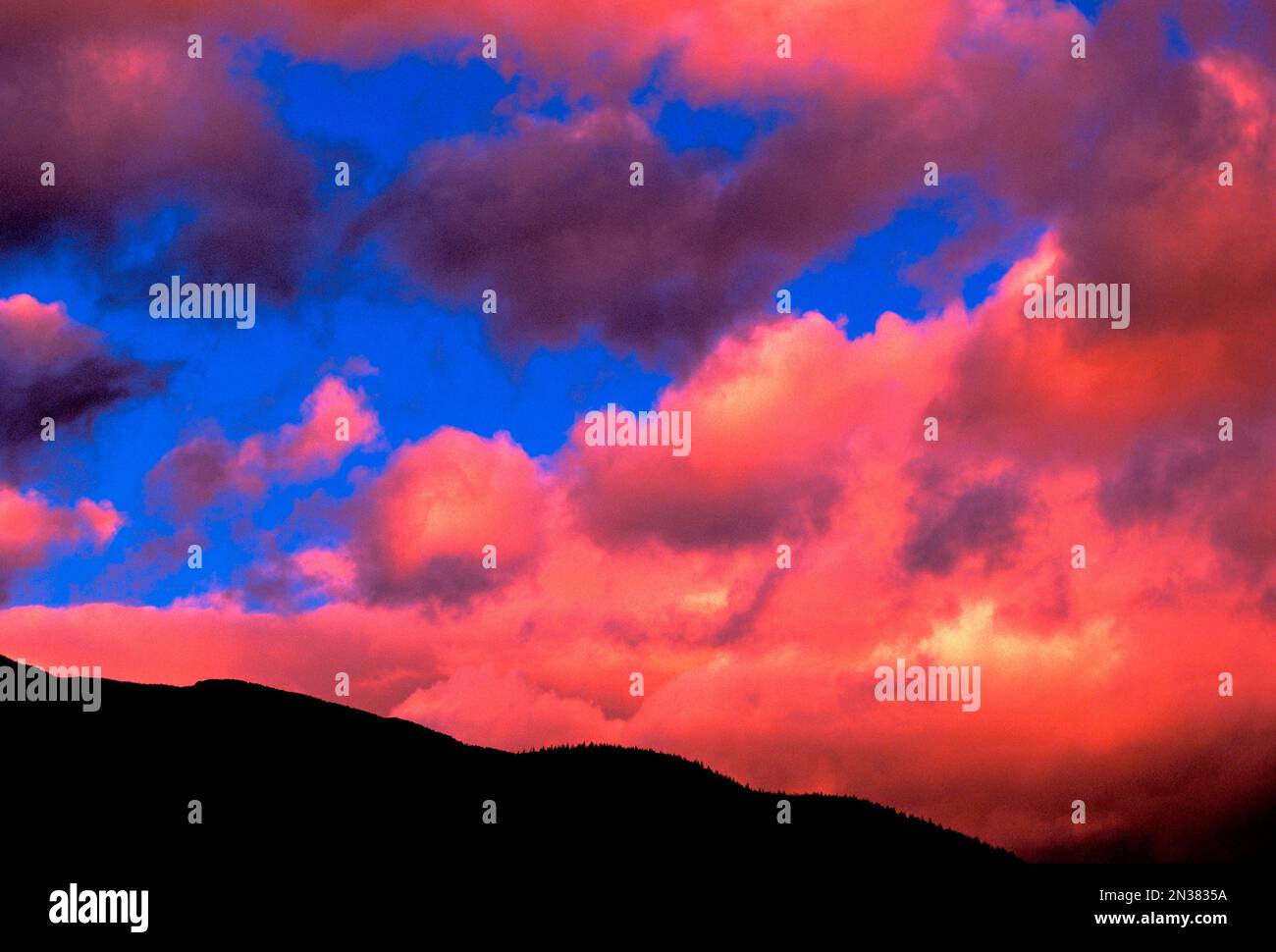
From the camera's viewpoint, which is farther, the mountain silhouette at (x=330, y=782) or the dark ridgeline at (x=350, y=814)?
the mountain silhouette at (x=330, y=782)

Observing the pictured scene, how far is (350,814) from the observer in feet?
425

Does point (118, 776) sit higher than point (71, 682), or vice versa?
point (71, 682)

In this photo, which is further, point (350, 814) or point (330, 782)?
point (330, 782)

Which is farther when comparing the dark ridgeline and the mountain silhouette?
the mountain silhouette

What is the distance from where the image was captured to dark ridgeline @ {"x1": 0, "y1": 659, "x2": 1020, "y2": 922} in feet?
370

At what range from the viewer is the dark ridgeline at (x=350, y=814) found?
112625mm

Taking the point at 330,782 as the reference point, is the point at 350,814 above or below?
below
